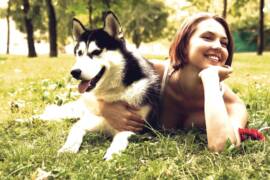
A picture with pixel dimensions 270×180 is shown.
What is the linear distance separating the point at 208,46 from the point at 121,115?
93cm

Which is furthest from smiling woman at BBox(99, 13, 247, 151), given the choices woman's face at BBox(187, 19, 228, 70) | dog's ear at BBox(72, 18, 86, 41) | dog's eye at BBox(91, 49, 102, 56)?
dog's ear at BBox(72, 18, 86, 41)

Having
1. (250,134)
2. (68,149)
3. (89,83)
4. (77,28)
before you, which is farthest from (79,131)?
(250,134)

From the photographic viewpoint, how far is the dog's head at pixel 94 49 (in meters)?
3.35

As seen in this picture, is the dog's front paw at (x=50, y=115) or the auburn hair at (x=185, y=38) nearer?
the auburn hair at (x=185, y=38)

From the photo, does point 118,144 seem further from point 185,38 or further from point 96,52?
point 185,38

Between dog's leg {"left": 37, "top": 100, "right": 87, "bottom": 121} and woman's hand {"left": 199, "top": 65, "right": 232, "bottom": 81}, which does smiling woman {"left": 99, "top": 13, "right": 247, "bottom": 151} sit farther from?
dog's leg {"left": 37, "top": 100, "right": 87, "bottom": 121}

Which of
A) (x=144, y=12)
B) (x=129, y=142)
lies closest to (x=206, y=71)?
(x=129, y=142)

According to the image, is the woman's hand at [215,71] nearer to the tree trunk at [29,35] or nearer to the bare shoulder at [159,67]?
the bare shoulder at [159,67]

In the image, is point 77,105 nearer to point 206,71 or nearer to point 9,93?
point 206,71

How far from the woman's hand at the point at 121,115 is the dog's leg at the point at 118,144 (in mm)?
94

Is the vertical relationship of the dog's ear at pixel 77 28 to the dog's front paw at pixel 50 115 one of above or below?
above

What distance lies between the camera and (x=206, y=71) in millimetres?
3402

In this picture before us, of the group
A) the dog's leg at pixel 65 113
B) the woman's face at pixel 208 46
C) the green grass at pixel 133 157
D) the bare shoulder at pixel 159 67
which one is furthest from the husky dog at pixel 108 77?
the dog's leg at pixel 65 113

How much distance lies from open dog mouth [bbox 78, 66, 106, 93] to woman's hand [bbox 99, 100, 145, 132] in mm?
297
